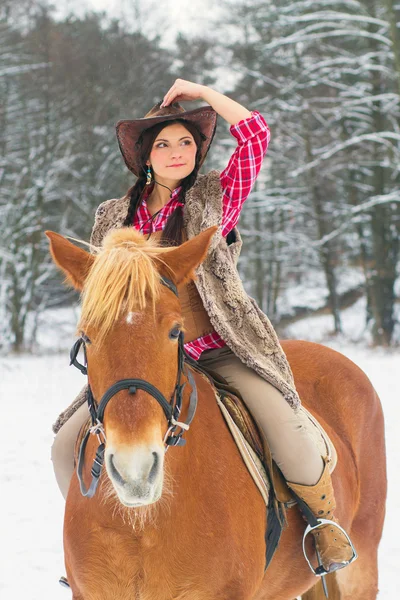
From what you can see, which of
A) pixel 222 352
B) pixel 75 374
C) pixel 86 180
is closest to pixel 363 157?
pixel 86 180

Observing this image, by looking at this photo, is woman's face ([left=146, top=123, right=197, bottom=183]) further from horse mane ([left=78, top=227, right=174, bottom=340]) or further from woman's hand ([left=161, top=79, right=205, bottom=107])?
horse mane ([left=78, top=227, right=174, bottom=340])

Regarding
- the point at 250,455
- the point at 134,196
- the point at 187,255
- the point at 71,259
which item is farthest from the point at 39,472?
the point at 187,255

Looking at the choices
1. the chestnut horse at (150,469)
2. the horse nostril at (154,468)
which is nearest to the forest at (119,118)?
the chestnut horse at (150,469)

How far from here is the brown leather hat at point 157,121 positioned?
10.4ft

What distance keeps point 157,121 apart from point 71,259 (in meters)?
1.08

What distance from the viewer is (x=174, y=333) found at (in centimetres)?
A: 224

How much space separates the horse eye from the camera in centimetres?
223

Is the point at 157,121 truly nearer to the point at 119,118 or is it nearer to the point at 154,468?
the point at 154,468

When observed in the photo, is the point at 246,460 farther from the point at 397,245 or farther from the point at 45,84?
the point at 45,84

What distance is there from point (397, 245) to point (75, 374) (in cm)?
1050

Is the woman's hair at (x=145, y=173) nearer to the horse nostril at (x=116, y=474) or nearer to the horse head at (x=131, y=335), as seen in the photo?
the horse head at (x=131, y=335)

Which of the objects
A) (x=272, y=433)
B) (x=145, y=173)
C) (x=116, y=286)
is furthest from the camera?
(x=145, y=173)

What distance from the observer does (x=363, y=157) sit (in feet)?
65.4

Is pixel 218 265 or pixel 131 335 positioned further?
pixel 218 265
